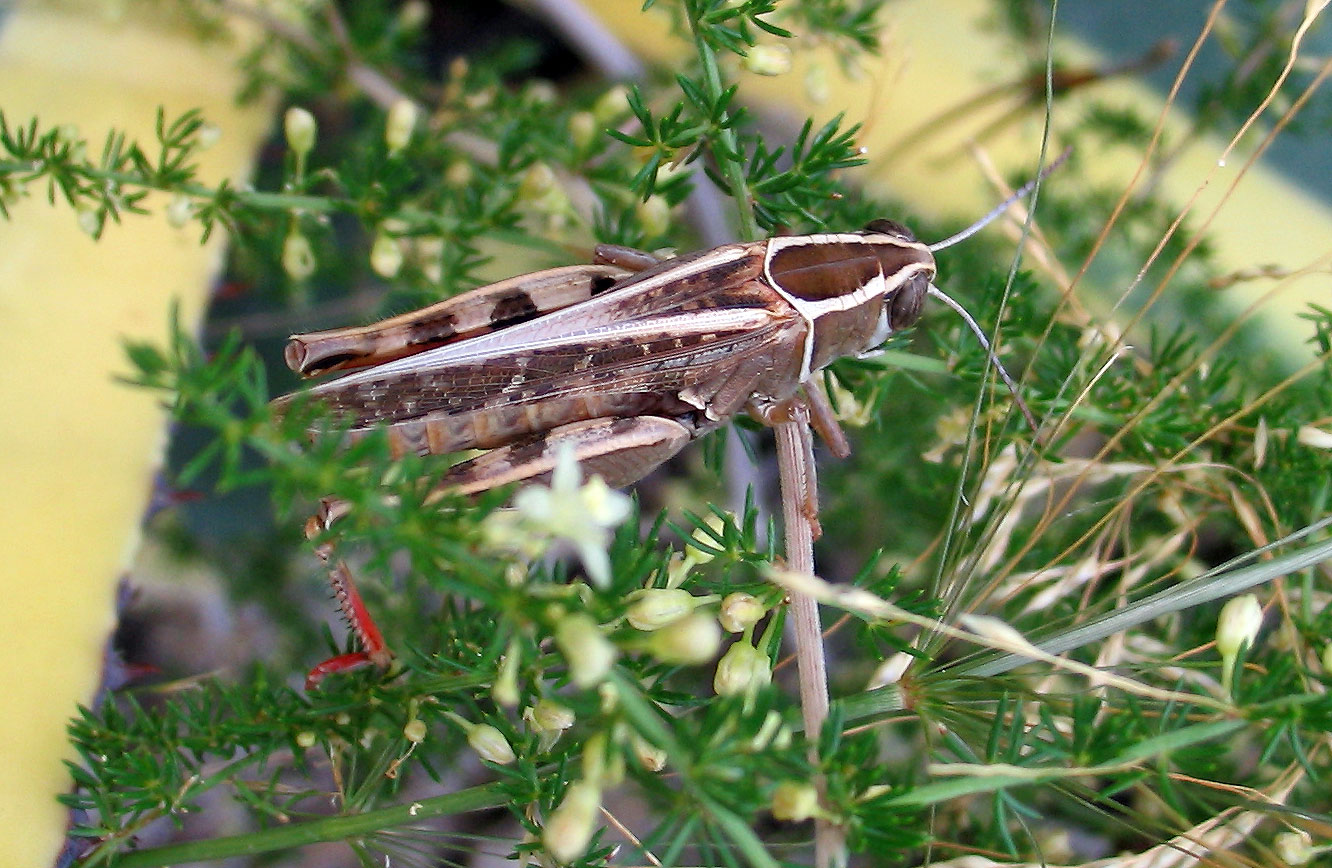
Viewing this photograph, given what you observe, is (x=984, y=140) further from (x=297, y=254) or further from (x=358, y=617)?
(x=358, y=617)

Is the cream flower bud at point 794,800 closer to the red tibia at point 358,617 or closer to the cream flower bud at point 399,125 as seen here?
the red tibia at point 358,617

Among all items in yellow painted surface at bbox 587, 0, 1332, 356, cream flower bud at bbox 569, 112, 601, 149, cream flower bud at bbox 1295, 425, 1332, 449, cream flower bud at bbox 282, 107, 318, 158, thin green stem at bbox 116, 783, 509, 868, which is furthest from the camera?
yellow painted surface at bbox 587, 0, 1332, 356

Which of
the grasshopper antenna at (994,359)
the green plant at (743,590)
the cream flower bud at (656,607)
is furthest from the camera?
A: the grasshopper antenna at (994,359)

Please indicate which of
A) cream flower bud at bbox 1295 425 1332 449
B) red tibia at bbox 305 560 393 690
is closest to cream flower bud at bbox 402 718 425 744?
red tibia at bbox 305 560 393 690

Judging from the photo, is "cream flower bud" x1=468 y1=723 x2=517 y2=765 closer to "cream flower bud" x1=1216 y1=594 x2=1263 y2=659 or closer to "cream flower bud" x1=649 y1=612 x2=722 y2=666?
"cream flower bud" x1=649 y1=612 x2=722 y2=666

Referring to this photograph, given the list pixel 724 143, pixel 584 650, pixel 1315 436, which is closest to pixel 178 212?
pixel 724 143

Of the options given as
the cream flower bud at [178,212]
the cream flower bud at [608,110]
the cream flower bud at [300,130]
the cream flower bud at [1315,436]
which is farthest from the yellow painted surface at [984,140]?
the cream flower bud at [178,212]
